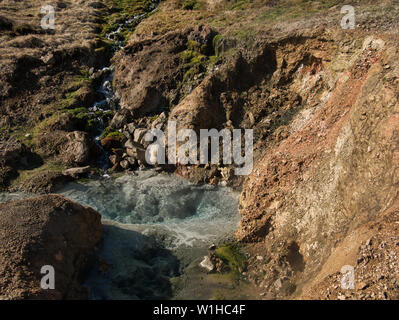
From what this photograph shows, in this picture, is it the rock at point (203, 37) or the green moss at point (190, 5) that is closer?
→ the rock at point (203, 37)

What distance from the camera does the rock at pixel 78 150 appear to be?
2384 centimetres

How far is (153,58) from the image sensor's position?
30219 mm

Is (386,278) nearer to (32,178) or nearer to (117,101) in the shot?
(32,178)

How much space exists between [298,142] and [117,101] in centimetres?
1917

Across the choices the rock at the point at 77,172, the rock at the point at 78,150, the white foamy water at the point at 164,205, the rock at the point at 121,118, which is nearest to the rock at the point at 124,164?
the white foamy water at the point at 164,205

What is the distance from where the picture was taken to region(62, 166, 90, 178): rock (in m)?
22.5

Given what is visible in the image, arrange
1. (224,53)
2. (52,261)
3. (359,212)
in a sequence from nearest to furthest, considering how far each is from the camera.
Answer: (359,212) < (52,261) < (224,53)

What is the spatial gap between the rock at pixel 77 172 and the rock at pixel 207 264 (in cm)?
1276

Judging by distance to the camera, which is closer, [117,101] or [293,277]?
[293,277]

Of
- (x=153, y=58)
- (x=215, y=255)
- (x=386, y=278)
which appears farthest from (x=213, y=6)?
(x=386, y=278)

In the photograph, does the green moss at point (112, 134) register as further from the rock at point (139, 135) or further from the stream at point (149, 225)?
the stream at point (149, 225)

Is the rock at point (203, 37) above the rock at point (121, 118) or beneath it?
above

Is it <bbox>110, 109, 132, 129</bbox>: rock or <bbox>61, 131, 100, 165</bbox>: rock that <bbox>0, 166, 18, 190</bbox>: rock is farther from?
<bbox>110, 109, 132, 129</bbox>: rock

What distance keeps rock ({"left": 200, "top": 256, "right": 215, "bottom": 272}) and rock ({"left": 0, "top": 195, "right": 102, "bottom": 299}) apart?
5.04 metres
